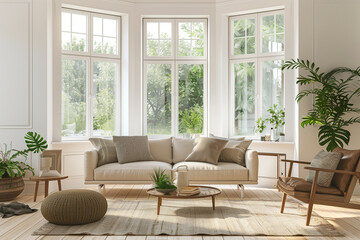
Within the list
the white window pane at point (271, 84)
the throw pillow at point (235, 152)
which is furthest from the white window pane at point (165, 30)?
the throw pillow at point (235, 152)

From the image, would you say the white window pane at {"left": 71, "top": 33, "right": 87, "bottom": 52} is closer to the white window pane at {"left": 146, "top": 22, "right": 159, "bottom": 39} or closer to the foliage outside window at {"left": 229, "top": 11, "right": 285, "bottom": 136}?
the white window pane at {"left": 146, "top": 22, "right": 159, "bottom": 39}

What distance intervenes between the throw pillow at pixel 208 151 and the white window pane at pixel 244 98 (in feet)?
4.65

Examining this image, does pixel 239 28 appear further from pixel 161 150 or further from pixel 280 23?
pixel 161 150

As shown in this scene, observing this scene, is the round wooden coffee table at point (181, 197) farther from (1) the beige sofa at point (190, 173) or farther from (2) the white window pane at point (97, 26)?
(2) the white window pane at point (97, 26)

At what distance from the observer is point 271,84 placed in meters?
7.00

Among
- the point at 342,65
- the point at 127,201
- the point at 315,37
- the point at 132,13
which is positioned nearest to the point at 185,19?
the point at 132,13

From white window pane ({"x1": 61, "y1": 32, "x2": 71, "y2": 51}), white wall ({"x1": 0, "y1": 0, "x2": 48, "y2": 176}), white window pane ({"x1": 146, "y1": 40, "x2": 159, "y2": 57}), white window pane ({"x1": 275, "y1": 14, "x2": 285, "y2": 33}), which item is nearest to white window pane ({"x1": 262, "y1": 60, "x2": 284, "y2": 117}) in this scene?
white window pane ({"x1": 275, "y1": 14, "x2": 285, "y2": 33})

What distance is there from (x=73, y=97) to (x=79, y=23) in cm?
126

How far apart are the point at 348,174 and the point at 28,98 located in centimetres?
452

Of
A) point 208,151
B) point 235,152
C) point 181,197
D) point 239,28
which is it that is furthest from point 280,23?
point 181,197

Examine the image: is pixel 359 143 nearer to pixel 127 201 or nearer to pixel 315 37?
pixel 315 37

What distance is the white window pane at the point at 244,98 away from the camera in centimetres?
714

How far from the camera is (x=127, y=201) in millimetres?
5430

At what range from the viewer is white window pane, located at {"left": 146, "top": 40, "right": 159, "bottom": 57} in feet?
24.3
